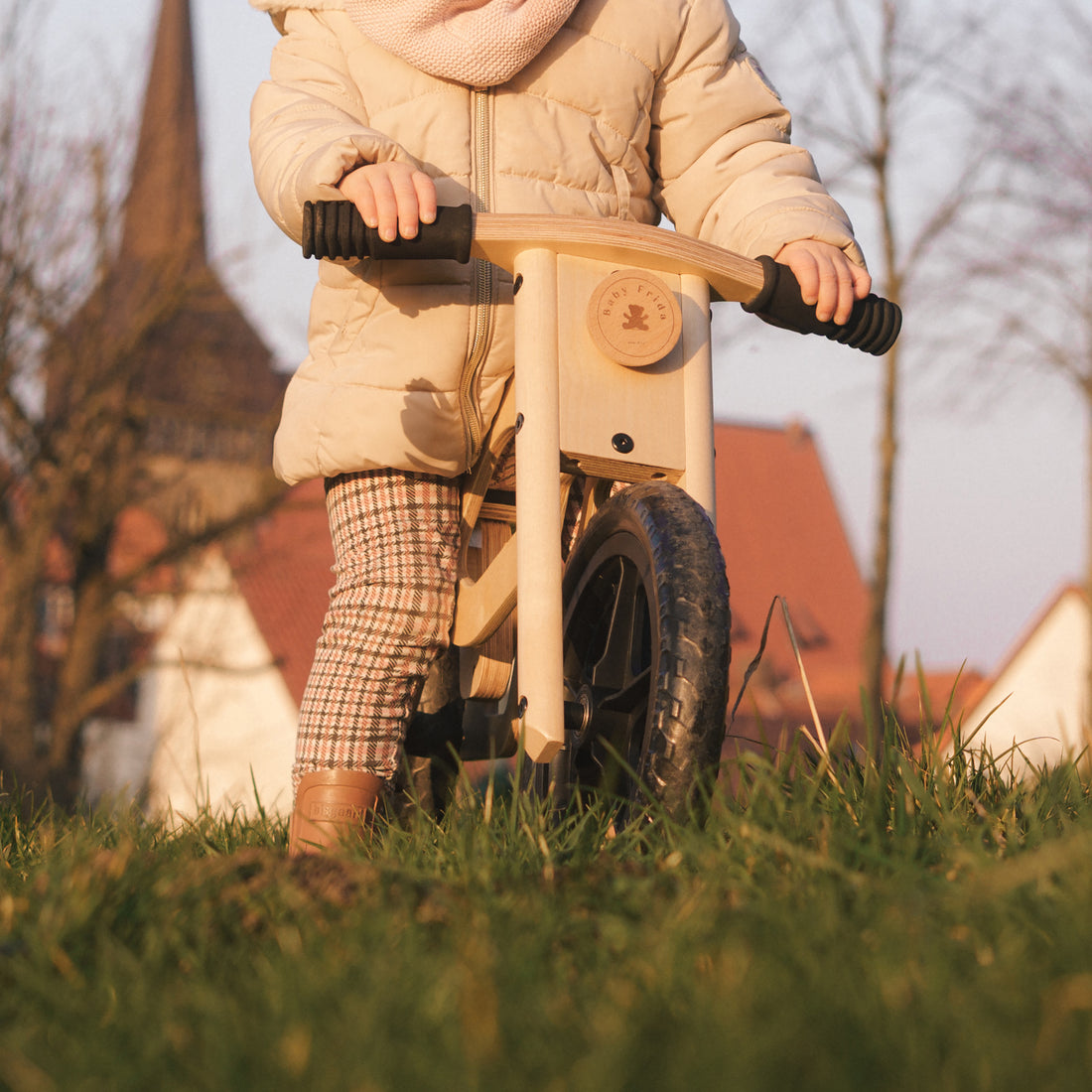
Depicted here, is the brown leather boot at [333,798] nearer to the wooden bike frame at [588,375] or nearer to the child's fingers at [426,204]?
the wooden bike frame at [588,375]

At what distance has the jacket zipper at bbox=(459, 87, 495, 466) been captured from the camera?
2453 mm

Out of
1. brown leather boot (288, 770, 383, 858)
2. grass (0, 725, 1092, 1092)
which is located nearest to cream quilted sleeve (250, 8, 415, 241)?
brown leather boot (288, 770, 383, 858)

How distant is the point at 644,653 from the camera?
2.32 m

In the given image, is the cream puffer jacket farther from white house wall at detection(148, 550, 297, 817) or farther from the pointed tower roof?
white house wall at detection(148, 550, 297, 817)

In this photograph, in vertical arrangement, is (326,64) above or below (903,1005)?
above

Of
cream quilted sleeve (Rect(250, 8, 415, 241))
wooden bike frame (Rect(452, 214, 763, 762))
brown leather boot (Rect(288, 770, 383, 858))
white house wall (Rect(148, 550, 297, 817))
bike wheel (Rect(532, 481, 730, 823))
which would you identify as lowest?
white house wall (Rect(148, 550, 297, 817))

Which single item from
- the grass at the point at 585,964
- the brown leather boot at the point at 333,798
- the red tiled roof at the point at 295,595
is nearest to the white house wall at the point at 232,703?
the red tiled roof at the point at 295,595

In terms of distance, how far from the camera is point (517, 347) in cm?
221

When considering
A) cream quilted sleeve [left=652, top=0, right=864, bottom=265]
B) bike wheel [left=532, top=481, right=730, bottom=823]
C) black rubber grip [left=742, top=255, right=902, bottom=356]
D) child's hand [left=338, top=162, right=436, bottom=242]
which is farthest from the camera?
cream quilted sleeve [left=652, top=0, right=864, bottom=265]

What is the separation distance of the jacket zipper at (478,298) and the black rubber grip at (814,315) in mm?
473

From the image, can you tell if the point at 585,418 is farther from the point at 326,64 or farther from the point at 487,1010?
the point at 487,1010

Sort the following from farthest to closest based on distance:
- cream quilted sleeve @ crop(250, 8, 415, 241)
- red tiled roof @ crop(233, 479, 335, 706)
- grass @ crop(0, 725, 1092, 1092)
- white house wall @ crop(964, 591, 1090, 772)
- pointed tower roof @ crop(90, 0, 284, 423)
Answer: white house wall @ crop(964, 591, 1090, 772)
red tiled roof @ crop(233, 479, 335, 706)
pointed tower roof @ crop(90, 0, 284, 423)
cream quilted sleeve @ crop(250, 8, 415, 241)
grass @ crop(0, 725, 1092, 1092)

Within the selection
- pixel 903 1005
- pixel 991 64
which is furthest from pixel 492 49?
pixel 991 64

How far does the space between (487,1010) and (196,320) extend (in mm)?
20750
